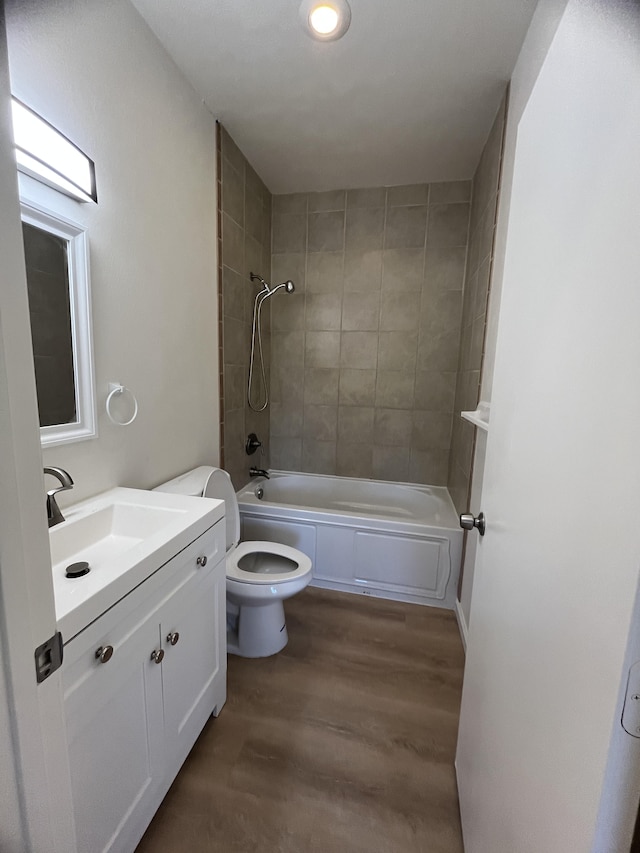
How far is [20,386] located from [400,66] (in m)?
2.02

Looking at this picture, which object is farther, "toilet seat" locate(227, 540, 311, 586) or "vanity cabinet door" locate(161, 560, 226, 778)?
Result: "toilet seat" locate(227, 540, 311, 586)

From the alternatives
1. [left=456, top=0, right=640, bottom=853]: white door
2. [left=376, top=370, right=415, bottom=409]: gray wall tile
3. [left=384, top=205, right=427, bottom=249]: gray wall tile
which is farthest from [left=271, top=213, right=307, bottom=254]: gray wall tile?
[left=456, top=0, right=640, bottom=853]: white door

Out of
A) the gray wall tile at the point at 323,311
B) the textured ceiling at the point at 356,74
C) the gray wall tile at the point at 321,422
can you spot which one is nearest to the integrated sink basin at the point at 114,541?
the gray wall tile at the point at 321,422

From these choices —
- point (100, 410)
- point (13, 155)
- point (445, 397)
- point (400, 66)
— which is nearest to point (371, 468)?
point (445, 397)

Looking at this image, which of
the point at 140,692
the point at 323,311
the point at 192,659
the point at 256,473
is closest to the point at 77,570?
the point at 140,692

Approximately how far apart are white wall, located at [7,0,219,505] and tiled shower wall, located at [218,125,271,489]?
0.48 feet

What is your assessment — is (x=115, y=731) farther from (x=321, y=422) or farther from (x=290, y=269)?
(x=290, y=269)

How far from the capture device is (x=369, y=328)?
2771mm

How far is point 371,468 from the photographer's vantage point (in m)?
2.93

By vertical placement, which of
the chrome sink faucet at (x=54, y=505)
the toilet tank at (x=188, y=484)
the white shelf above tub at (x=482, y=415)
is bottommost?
the toilet tank at (x=188, y=484)

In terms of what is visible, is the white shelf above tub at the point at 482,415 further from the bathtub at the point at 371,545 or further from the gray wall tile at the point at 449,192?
the gray wall tile at the point at 449,192

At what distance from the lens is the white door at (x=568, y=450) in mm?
407

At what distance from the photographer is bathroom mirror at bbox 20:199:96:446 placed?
1076 mm

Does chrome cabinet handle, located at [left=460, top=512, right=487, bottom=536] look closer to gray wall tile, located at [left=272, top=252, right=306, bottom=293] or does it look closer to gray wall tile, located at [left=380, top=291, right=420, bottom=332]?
gray wall tile, located at [left=380, top=291, right=420, bottom=332]
